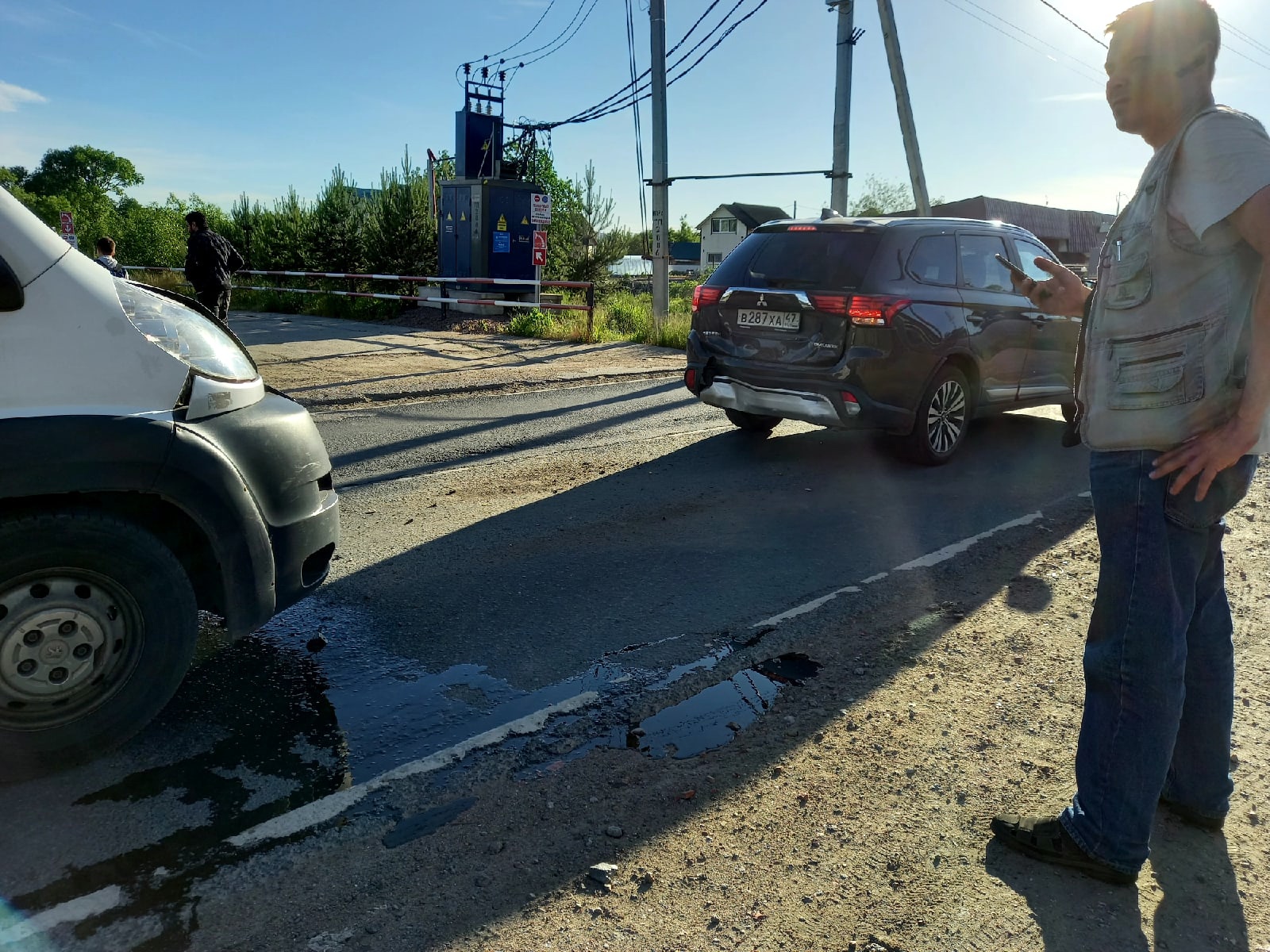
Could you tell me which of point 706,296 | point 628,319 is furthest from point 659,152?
point 706,296

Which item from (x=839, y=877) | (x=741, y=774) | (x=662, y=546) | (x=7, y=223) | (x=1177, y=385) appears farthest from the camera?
(x=662, y=546)

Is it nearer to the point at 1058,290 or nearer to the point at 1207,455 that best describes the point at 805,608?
the point at 1058,290

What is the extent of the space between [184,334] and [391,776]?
1564 mm

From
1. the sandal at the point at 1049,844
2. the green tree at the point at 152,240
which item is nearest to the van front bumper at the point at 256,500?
the sandal at the point at 1049,844

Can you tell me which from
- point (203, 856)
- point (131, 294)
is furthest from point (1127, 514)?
point (131, 294)

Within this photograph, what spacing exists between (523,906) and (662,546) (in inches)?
118

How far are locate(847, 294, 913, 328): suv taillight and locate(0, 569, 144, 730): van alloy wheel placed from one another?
4988 millimetres

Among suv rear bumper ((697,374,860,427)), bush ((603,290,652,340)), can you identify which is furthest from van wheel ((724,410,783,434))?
bush ((603,290,652,340))

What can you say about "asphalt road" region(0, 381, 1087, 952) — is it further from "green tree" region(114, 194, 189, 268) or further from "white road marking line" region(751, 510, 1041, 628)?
"green tree" region(114, 194, 189, 268)

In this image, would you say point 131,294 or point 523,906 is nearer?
point 523,906

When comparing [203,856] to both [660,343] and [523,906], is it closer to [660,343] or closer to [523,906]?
[523,906]

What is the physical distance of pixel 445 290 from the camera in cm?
2081

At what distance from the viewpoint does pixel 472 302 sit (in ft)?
57.7

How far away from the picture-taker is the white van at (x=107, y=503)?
262cm
